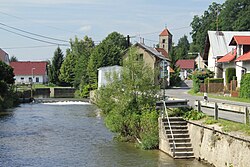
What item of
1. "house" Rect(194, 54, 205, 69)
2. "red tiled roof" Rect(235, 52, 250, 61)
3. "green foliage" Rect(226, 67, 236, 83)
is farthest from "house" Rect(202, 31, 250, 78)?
"house" Rect(194, 54, 205, 69)

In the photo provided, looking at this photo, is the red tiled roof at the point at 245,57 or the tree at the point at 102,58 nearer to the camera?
the red tiled roof at the point at 245,57

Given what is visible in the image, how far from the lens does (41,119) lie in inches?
1737

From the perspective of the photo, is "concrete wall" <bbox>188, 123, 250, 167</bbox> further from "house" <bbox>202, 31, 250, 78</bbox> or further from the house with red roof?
"house" <bbox>202, 31, 250, 78</bbox>

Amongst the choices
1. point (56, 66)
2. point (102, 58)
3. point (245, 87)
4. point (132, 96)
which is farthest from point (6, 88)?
point (56, 66)

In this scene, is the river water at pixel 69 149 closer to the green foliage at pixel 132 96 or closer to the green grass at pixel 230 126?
the green foliage at pixel 132 96

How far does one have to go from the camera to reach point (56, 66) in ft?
386

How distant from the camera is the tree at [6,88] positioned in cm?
5619

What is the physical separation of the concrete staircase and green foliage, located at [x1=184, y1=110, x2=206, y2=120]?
0.35 meters

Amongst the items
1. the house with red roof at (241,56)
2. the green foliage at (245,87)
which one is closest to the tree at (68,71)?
the house with red roof at (241,56)

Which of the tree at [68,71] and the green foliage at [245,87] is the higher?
the tree at [68,71]

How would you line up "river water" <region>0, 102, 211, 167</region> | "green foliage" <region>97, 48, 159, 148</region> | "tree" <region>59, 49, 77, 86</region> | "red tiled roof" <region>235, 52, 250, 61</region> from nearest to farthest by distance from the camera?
"river water" <region>0, 102, 211, 167</region>, "green foliage" <region>97, 48, 159, 148</region>, "red tiled roof" <region>235, 52, 250, 61</region>, "tree" <region>59, 49, 77, 86</region>

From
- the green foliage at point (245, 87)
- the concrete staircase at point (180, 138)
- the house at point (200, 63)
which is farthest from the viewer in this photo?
the house at point (200, 63)

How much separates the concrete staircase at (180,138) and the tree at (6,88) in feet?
115

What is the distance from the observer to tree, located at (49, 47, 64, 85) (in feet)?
384
